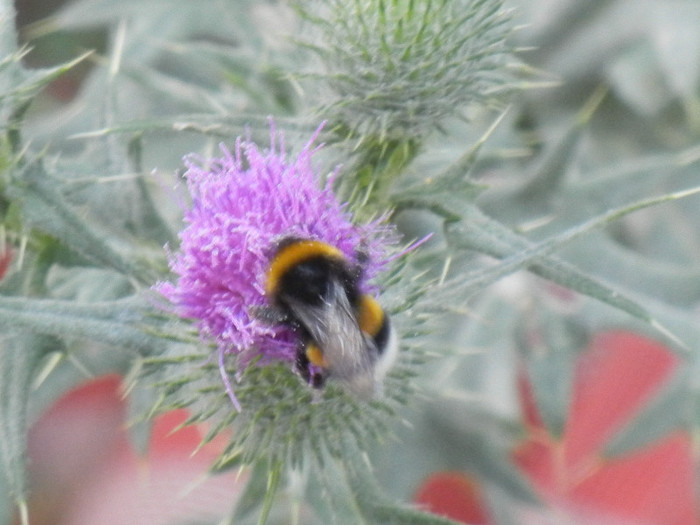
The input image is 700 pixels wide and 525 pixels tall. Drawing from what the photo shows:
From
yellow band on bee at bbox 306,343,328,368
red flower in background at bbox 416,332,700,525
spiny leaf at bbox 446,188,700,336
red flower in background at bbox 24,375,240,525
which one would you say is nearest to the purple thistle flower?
yellow band on bee at bbox 306,343,328,368

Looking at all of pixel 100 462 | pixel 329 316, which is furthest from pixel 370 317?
pixel 100 462

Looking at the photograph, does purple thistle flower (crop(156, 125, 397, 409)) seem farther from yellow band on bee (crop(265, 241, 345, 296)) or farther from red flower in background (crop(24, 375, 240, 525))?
red flower in background (crop(24, 375, 240, 525))

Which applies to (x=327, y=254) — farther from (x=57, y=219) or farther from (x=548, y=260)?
(x=57, y=219)

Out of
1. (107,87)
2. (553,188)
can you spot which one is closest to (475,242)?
(553,188)

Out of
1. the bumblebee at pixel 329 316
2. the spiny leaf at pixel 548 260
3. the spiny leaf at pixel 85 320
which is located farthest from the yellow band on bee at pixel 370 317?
the spiny leaf at pixel 85 320

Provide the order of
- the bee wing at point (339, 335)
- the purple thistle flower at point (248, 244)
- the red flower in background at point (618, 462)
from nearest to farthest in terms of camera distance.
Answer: the bee wing at point (339, 335)
the purple thistle flower at point (248, 244)
the red flower in background at point (618, 462)

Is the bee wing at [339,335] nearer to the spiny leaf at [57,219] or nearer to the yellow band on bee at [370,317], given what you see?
the yellow band on bee at [370,317]
